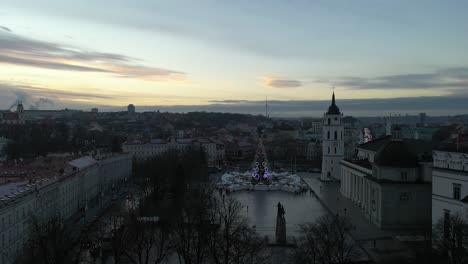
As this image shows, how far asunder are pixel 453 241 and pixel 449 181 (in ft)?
21.6

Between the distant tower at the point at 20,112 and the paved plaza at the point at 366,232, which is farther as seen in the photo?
the distant tower at the point at 20,112

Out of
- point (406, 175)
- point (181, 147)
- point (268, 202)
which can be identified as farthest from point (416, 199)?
point (181, 147)

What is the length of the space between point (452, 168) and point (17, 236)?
26118 millimetres

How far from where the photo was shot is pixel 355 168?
4872 centimetres

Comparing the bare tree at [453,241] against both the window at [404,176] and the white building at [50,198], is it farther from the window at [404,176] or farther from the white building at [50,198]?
the white building at [50,198]

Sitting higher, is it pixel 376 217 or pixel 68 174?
pixel 68 174

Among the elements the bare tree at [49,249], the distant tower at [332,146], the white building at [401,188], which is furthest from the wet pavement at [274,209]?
the bare tree at [49,249]

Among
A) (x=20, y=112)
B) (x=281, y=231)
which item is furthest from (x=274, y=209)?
(x=20, y=112)

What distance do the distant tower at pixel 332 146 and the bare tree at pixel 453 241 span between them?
38165 millimetres

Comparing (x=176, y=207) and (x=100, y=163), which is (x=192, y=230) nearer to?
(x=176, y=207)

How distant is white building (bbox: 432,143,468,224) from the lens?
28.6m

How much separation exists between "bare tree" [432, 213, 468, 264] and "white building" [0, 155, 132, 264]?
2289cm

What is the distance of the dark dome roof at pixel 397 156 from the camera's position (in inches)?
1469

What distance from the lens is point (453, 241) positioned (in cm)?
→ 2400
